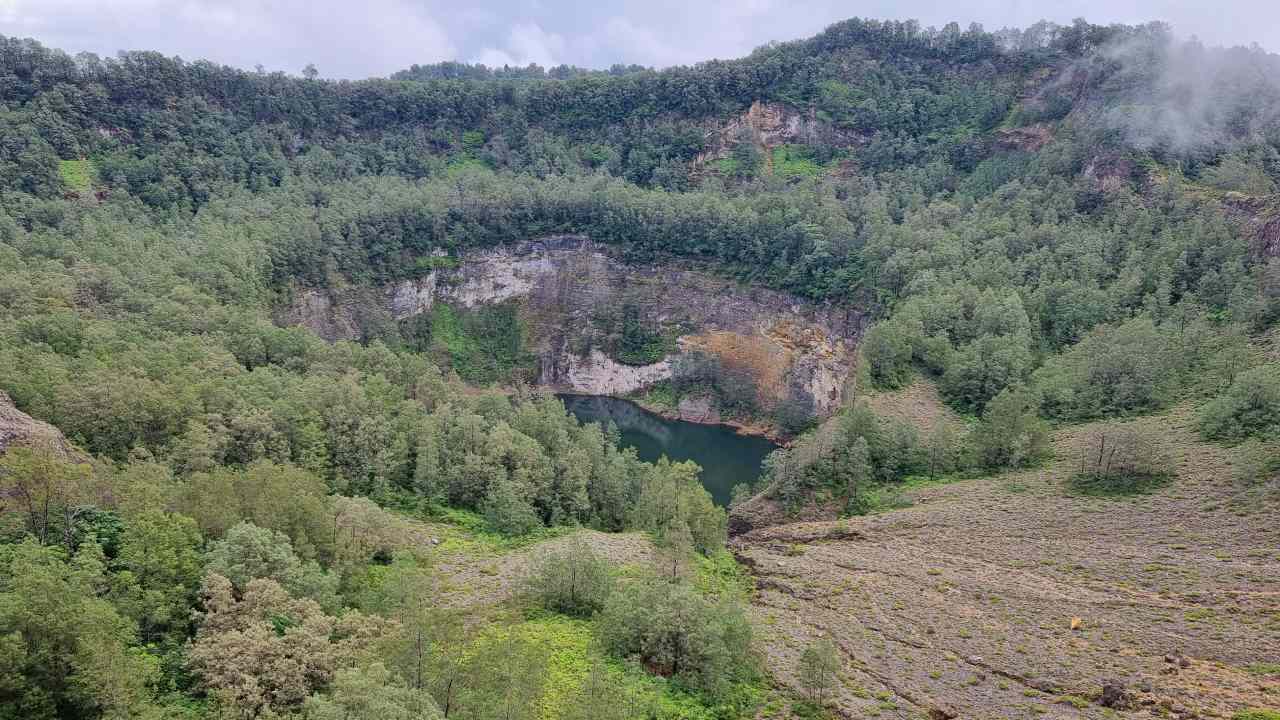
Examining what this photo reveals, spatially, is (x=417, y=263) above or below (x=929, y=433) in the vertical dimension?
above

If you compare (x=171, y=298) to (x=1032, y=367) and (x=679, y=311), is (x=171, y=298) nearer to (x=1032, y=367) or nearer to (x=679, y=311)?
Result: (x=679, y=311)

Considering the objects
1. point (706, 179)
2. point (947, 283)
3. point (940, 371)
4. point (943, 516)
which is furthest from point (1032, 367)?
point (706, 179)

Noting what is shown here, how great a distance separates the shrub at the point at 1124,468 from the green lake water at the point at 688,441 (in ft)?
96.3

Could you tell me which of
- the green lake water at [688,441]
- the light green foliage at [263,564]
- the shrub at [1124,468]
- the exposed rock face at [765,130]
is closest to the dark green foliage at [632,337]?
the green lake water at [688,441]

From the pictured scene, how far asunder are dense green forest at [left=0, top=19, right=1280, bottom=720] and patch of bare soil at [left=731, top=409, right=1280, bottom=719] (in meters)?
4.23

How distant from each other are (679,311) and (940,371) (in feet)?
117

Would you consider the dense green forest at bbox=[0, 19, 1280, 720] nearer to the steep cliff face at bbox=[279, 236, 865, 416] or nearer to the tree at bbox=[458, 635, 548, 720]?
the tree at bbox=[458, 635, 548, 720]

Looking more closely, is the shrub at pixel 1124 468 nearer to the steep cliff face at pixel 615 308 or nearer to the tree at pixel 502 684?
the steep cliff face at pixel 615 308

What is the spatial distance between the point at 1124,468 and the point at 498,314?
71388mm

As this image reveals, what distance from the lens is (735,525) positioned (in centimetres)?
5828

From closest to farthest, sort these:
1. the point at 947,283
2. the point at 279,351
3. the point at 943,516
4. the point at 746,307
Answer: the point at 943,516 → the point at 279,351 → the point at 947,283 → the point at 746,307

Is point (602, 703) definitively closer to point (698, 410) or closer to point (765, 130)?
point (698, 410)

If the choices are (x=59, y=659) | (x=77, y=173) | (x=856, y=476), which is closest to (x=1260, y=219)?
(x=856, y=476)

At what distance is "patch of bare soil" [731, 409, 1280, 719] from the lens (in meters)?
30.7
